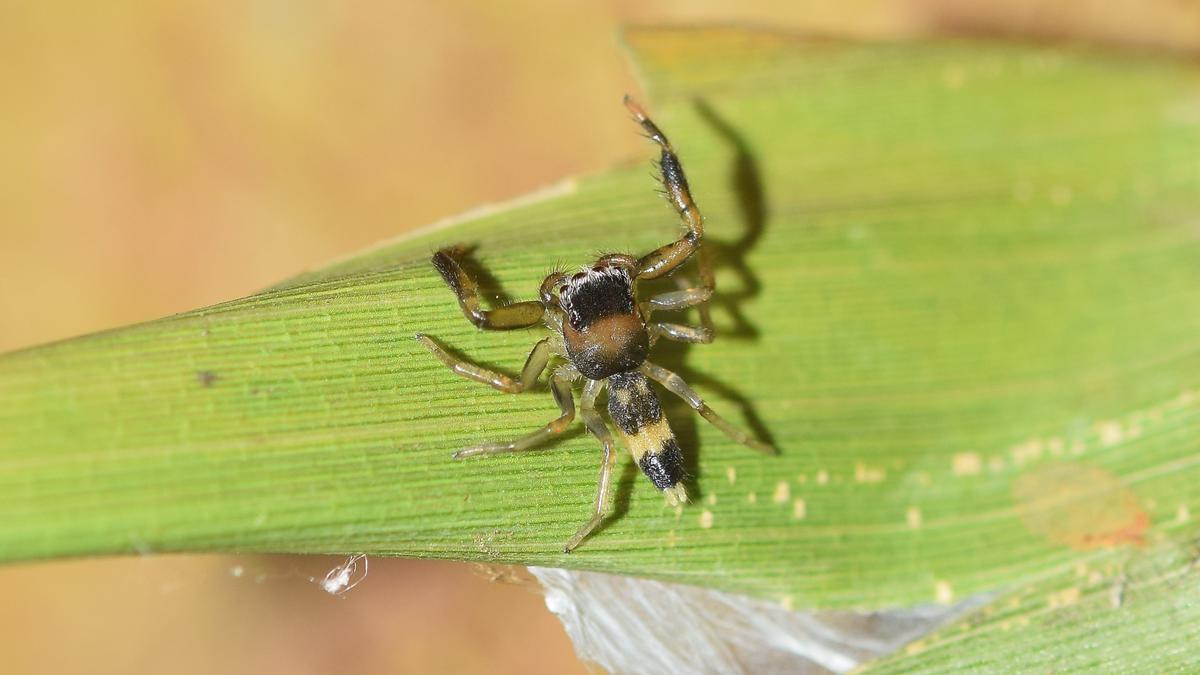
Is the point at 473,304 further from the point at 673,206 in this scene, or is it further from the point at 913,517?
the point at 913,517

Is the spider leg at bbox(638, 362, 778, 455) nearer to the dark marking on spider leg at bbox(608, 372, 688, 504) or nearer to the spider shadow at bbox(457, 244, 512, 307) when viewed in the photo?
the dark marking on spider leg at bbox(608, 372, 688, 504)

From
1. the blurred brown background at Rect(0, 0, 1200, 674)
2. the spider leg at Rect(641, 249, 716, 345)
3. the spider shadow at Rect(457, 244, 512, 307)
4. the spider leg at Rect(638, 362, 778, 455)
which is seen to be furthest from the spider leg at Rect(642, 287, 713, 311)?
the blurred brown background at Rect(0, 0, 1200, 674)

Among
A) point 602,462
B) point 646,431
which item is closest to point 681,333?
point 646,431

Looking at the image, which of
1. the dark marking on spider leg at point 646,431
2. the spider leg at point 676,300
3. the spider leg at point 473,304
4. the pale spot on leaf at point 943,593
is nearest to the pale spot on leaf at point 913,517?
the pale spot on leaf at point 943,593

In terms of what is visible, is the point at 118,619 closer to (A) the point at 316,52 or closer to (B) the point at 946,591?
(A) the point at 316,52

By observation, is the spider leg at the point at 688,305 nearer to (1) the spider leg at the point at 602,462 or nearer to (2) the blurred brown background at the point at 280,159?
(1) the spider leg at the point at 602,462

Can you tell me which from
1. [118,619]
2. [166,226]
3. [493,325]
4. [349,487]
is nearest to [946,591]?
[493,325]
